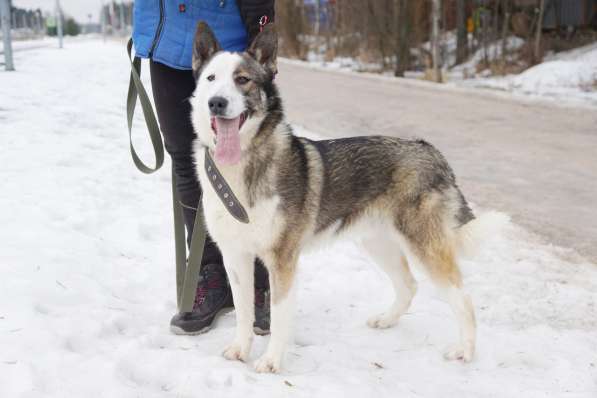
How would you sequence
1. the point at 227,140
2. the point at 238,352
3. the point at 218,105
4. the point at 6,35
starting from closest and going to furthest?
the point at 218,105
the point at 227,140
the point at 238,352
the point at 6,35

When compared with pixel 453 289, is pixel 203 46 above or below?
above

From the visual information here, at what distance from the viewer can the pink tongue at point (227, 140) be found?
2445mm

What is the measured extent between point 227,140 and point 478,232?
126cm

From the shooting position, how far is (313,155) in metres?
2.81

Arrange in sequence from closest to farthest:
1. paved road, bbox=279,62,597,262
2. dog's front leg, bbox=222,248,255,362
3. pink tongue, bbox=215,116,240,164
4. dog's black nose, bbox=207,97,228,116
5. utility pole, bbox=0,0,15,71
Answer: dog's black nose, bbox=207,97,228,116, pink tongue, bbox=215,116,240,164, dog's front leg, bbox=222,248,255,362, paved road, bbox=279,62,597,262, utility pole, bbox=0,0,15,71

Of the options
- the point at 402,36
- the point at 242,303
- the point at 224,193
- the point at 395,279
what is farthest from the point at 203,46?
the point at 402,36

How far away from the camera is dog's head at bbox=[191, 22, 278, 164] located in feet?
7.81

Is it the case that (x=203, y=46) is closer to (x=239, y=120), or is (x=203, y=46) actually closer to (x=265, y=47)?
(x=265, y=47)

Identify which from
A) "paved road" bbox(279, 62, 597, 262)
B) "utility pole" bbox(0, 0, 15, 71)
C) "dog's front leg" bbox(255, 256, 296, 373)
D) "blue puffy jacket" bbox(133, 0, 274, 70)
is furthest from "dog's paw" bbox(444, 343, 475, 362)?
"utility pole" bbox(0, 0, 15, 71)

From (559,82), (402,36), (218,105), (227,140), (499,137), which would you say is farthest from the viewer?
(402,36)

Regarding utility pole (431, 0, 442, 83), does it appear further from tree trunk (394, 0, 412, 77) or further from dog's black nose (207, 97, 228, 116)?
dog's black nose (207, 97, 228, 116)

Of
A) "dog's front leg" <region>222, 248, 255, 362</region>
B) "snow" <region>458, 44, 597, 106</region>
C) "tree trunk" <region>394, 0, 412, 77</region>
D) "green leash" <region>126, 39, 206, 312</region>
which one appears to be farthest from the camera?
"tree trunk" <region>394, 0, 412, 77</region>

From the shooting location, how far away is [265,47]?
8.44 ft

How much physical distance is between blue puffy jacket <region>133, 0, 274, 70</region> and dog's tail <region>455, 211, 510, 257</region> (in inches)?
53.8
